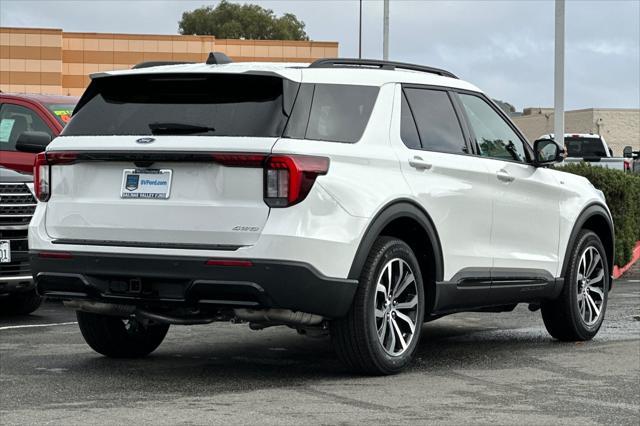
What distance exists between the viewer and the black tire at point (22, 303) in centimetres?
1228

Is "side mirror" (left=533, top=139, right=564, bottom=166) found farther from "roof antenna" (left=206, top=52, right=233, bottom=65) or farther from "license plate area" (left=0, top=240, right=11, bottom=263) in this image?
"license plate area" (left=0, top=240, right=11, bottom=263)

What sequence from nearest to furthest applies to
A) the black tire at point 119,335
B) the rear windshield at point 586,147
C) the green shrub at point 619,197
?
the black tire at point 119,335 → the green shrub at point 619,197 → the rear windshield at point 586,147

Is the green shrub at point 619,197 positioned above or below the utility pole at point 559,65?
below

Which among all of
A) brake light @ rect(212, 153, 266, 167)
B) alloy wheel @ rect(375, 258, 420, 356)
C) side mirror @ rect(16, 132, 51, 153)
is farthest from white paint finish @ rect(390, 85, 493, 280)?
side mirror @ rect(16, 132, 51, 153)

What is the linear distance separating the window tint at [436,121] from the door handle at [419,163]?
0.16 metres

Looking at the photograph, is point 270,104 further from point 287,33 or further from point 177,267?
point 287,33

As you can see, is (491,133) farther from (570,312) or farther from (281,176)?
(281,176)

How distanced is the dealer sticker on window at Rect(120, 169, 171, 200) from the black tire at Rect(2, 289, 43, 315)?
15.1ft

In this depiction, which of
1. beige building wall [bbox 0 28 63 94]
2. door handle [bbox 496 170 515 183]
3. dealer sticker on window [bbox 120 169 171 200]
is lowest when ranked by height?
dealer sticker on window [bbox 120 169 171 200]

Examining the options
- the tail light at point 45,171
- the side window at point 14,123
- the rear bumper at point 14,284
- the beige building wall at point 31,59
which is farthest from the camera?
the beige building wall at point 31,59

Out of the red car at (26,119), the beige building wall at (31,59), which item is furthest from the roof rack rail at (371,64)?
the beige building wall at (31,59)

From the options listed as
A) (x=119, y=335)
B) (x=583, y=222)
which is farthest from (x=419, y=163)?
(x=583, y=222)

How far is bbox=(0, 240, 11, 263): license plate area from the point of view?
37.1 ft

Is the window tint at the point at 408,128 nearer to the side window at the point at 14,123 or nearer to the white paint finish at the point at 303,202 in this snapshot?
the white paint finish at the point at 303,202
